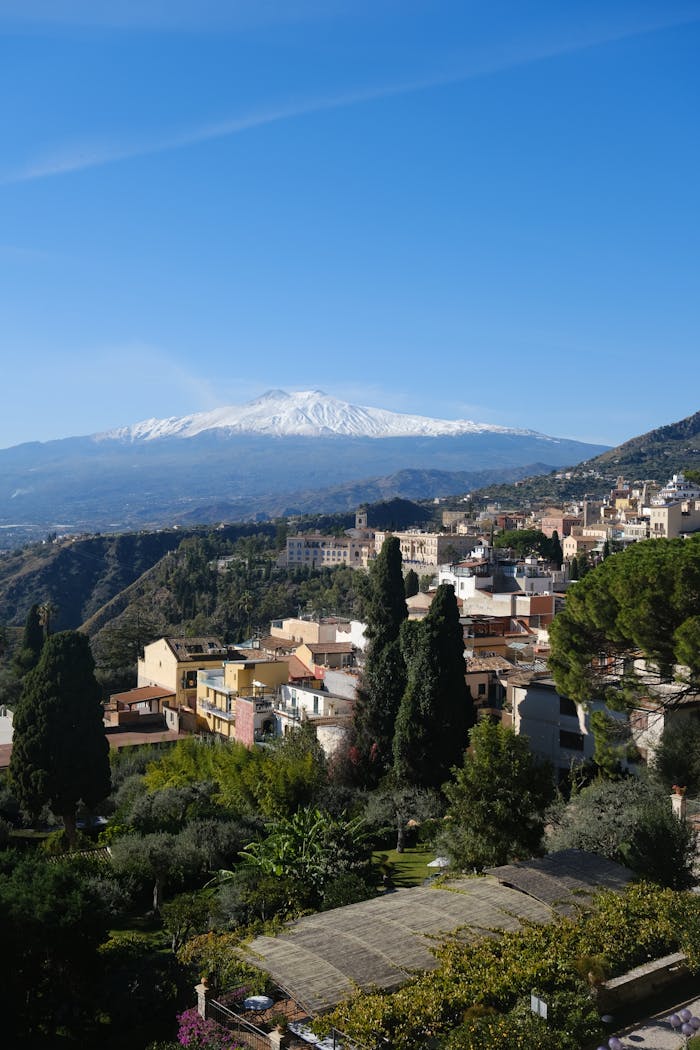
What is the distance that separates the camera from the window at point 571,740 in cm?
2431

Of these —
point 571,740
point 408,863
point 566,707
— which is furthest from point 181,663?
point 408,863

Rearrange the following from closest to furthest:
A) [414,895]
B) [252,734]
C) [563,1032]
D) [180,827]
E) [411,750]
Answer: [563,1032], [414,895], [180,827], [411,750], [252,734]

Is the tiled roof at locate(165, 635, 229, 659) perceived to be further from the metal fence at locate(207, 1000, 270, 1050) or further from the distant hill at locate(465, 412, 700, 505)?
the distant hill at locate(465, 412, 700, 505)

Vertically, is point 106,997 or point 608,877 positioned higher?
point 608,877

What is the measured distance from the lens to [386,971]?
12461 millimetres

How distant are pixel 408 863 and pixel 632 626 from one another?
824cm

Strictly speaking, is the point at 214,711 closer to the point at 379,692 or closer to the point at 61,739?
the point at 379,692

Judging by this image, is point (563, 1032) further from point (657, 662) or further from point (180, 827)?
point (180, 827)

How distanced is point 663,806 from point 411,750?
26.5 ft

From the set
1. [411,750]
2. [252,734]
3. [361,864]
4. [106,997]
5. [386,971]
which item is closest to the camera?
[386,971]

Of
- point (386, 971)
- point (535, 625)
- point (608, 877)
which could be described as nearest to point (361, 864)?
point (608, 877)

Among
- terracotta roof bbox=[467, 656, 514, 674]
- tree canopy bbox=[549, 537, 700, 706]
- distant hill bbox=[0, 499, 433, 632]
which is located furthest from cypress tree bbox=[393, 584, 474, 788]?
distant hill bbox=[0, 499, 433, 632]

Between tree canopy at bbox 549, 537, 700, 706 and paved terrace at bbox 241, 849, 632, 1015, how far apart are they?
329cm

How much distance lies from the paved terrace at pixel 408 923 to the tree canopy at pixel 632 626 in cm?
329
